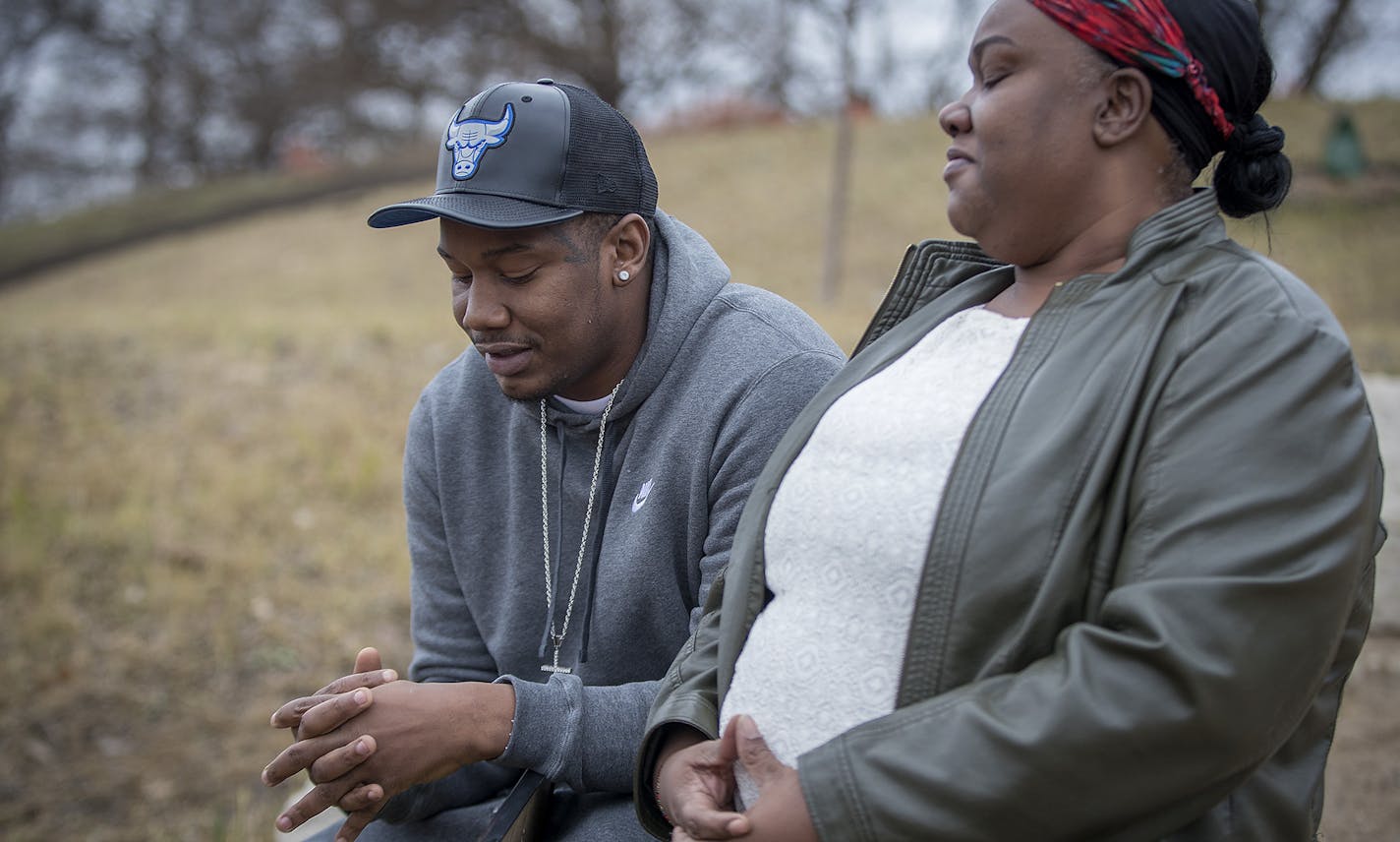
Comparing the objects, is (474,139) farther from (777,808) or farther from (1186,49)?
(777,808)

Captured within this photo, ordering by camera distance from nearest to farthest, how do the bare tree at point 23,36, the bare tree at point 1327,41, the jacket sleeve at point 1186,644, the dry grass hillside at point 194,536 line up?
the jacket sleeve at point 1186,644 < the dry grass hillside at point 194,536 < the bare tree at point 1327,41 < the bare tree at point 23,36

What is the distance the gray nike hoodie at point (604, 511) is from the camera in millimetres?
2234

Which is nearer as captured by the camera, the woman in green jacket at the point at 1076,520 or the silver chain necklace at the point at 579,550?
the woman in green jacket at the point at 1076,520

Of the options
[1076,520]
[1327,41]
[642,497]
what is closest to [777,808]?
[1076,520]

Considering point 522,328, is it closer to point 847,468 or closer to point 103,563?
point 847,468

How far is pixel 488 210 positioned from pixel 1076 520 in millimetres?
1236

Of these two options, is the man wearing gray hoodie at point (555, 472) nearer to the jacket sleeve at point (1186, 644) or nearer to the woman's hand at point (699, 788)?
the woman's hand at point (699, 788)

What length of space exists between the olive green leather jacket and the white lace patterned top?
0.04 meters

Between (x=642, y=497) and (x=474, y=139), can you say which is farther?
(x=642, y=497)

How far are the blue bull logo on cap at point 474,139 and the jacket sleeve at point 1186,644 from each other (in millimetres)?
1335

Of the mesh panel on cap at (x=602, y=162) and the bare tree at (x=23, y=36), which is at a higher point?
the bare tree at (x=23, y=36)

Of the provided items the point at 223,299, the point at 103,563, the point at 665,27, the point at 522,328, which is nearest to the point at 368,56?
the point at 665,27

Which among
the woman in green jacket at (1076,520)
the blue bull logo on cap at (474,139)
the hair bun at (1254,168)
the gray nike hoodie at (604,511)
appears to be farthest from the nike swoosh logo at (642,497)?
the hair bun at (1254,168)

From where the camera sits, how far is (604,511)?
8.11ft
